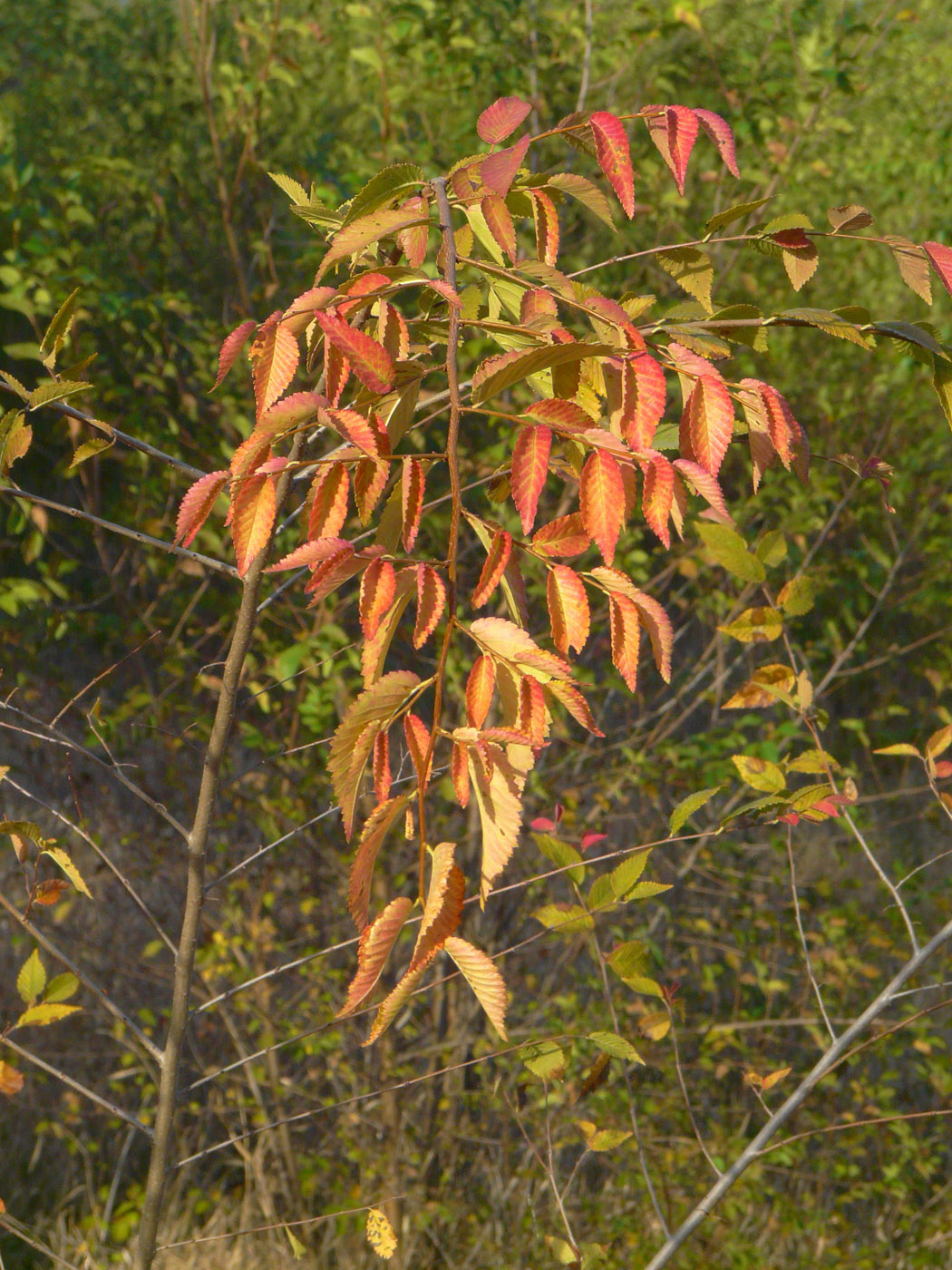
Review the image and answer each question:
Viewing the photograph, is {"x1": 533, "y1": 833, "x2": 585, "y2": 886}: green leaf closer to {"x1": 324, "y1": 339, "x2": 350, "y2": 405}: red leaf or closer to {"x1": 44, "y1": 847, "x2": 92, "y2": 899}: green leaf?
{"x1": 44, "y1": 847, "x2": 92, "y2": 899}: green leaf

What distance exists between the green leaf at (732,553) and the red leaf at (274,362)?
646mm

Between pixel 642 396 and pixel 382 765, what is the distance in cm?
33

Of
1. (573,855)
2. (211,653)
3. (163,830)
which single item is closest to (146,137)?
(211,653)

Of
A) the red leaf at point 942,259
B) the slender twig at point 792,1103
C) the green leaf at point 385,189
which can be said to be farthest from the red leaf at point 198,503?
the slender twig at point 792,1103

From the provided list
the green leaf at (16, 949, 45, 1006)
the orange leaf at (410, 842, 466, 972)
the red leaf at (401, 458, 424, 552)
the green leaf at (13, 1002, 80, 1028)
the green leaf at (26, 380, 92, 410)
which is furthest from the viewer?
the green leaf at (16, 949, 45, 1006)

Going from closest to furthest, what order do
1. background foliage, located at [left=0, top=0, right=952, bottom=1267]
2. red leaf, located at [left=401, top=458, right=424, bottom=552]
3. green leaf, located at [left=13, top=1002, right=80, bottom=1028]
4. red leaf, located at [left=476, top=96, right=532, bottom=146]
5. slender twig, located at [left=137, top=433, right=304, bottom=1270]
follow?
red leaf, located at [left=401, top=458, right=424, bottom=552]
red leaf, located at [left=476, top=96, right=532, bottom=146]
slender twig, located at [left=137, top=433, right=304, bottom=1270]
green leaf, located at [left=13, top=1002, right=80, bottom=1028]
background foliage, located at [left=0, top=0, right=952, bottom=1267]

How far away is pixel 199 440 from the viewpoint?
289 cm

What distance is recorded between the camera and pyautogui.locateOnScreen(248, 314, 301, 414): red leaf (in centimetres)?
86

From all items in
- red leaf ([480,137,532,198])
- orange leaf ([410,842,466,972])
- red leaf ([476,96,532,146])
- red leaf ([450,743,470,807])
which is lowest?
orange leaf ([410,842,466,972])

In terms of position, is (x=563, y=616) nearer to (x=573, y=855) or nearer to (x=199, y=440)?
(x=573, y=855)

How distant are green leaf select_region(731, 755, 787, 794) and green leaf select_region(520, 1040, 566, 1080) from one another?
0.39 m

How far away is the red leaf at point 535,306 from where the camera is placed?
0.88 metres

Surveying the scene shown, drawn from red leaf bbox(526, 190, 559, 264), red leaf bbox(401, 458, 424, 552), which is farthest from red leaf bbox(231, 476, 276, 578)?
red leaf bbox(526, 190, 559, 264)

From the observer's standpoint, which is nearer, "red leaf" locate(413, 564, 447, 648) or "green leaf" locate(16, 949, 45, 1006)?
"red leaf" locate(413, 564, 447, 648)
